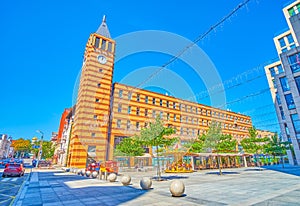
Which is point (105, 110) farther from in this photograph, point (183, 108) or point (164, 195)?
point (164, 195)

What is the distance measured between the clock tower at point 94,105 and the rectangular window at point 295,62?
37342mm

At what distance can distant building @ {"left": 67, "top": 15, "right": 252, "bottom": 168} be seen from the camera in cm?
3881

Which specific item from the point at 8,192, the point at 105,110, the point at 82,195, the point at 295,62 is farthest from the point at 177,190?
the point at 105,110

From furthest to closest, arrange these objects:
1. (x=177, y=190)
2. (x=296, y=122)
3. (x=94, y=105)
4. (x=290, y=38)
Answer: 1. (x=290, y=38)
2. (x=94, y=105)
3. (x=296, y=122)
4. (x=177, y=190)

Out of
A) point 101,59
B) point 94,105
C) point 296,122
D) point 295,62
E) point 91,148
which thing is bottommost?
point 91,148

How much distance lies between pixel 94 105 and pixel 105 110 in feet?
9.19

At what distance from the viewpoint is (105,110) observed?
137ft

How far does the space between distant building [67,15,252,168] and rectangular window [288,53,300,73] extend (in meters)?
19.4

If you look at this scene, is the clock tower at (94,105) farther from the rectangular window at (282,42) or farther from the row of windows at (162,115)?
the rectangular window at (282,42)

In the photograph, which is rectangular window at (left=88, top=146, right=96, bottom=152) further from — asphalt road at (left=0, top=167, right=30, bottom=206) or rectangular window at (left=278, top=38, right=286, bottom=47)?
rectangular window at (left=278, top=38, right=286, bottom=47)

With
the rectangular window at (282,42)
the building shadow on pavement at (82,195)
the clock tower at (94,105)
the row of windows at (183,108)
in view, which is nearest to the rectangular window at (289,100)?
the rectangular window at (282,42)

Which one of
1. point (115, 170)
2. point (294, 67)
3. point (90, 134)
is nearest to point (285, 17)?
point (294, 67)

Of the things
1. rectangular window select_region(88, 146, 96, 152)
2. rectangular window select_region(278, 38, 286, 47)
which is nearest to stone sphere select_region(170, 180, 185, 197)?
rectangular window select_region(88, 146, 96, 152)

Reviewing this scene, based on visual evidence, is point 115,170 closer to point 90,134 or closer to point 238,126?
point 90,134
